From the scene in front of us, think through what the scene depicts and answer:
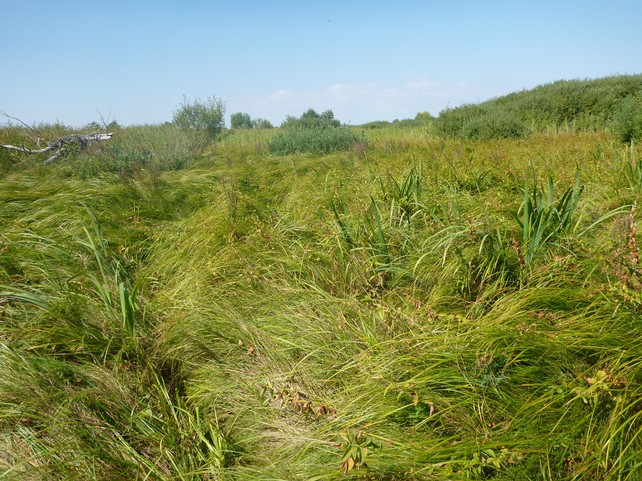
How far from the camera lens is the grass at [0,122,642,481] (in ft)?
4.67

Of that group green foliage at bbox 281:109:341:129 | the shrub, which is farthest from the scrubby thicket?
green foliage at bbox 281:109:341:129

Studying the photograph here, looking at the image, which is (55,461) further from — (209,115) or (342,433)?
(209,115)

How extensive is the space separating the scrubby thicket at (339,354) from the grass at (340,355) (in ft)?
0.04

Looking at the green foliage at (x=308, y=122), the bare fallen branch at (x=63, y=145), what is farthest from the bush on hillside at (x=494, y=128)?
the bare fallen branch at (x=63, y=145)

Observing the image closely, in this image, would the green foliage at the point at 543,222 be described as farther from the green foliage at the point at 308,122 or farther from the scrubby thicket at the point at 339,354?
the green foliage at the point at 308,122

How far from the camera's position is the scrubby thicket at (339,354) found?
1.42m

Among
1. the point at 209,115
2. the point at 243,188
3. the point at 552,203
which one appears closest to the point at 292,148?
the point at 243,188

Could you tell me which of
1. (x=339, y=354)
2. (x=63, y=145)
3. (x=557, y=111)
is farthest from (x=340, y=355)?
(x=557, y=111)

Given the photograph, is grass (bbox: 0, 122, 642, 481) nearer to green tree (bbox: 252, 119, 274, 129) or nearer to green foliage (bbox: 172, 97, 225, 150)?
green foliage (bbox: 172, 97, 225, 150)

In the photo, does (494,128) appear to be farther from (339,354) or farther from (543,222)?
(339,354)

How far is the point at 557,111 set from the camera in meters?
14.1

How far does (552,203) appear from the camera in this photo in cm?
244

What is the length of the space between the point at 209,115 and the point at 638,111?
1219 cm

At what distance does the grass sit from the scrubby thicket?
11 millimetres
